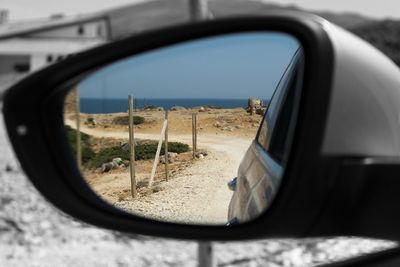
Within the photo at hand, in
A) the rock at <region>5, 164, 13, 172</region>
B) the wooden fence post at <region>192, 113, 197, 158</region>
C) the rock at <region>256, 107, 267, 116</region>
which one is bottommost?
the rock at <region>5, 164, 13, 172</region>

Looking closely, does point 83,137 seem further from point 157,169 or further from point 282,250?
point 282,250

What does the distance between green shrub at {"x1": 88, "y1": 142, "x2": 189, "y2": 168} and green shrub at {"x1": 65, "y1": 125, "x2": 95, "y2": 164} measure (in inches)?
0.4

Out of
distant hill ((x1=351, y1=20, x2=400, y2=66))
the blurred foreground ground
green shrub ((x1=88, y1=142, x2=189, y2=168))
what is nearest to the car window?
green shrub ((x1=88, y1=142, x2=189, y2=168))

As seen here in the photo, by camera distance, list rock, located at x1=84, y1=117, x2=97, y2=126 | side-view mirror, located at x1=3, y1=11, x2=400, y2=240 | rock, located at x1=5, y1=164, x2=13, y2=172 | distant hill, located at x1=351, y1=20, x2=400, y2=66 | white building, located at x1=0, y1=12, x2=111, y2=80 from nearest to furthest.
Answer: side-view mirror, located at x1=3, y1=11, x2=400, y2=240
rock, located at x1=84, y1=117, x2=97, y2=126
rock, located at x1=5, y1=164, x2=13, y2=172
distant hill, located at x1=351, y1=20, x2=400, y2=66
white building, located at x1=0, y1=12, x2=111, y2=80

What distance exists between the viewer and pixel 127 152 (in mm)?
890

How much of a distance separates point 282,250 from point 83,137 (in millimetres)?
2154

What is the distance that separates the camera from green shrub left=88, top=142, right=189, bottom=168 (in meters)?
0.86

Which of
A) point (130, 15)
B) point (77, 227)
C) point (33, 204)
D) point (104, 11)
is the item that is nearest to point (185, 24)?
point (77, 227)

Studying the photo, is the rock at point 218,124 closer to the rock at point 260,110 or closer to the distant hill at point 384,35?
the rock at point 260,110

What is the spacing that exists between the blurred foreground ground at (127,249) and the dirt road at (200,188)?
185 centimetres

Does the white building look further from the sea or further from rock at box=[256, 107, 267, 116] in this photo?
rock at box=[256, 107, 267, 116]

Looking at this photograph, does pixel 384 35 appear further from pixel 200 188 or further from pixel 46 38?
pixel 200 188

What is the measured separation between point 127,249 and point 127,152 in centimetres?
225

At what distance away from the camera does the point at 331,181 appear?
2.08ft
